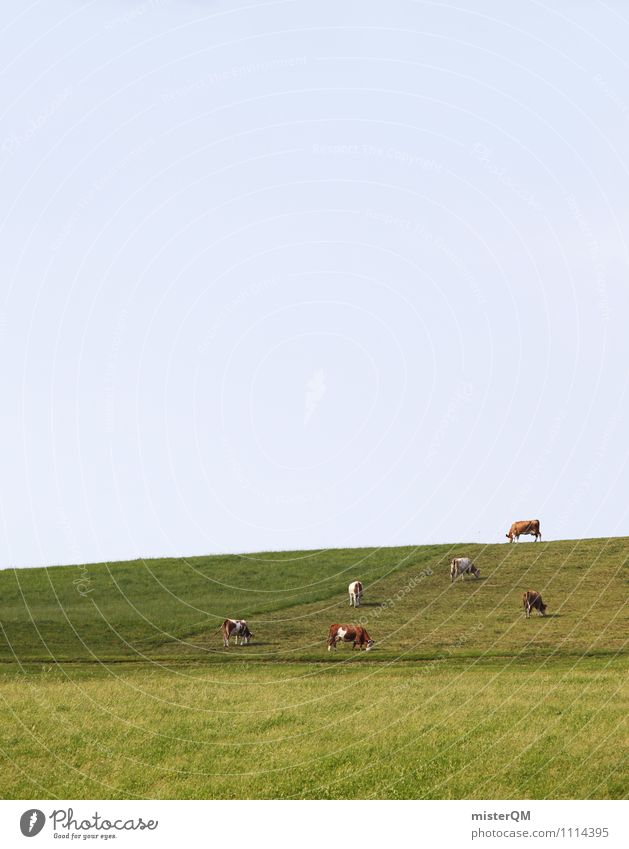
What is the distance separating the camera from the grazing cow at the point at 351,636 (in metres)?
49.1

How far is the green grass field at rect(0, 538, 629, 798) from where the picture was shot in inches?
1061

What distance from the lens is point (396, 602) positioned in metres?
61.4

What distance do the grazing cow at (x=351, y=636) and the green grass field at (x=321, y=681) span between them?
28.2 inches

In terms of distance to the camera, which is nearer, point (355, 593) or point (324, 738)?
point (324, 738)

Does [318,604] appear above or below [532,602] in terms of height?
above

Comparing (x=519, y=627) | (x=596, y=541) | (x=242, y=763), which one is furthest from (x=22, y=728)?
(x=596, y=541)

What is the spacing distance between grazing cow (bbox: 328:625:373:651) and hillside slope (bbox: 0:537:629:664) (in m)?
0.58

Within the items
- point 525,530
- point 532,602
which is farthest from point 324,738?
point 525,530

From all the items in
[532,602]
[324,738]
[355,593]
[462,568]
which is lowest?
[324,738]

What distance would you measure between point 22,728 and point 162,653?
Result: 62.1 ft

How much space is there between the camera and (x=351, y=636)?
49.4 m

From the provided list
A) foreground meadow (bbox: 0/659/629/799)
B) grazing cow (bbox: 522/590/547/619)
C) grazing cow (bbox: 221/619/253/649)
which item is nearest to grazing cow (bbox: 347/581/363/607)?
grazing cow (bbox: 221/619/253/649)

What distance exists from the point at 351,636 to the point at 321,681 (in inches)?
386

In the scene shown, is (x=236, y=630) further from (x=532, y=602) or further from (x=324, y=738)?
(x=324, y=738)
